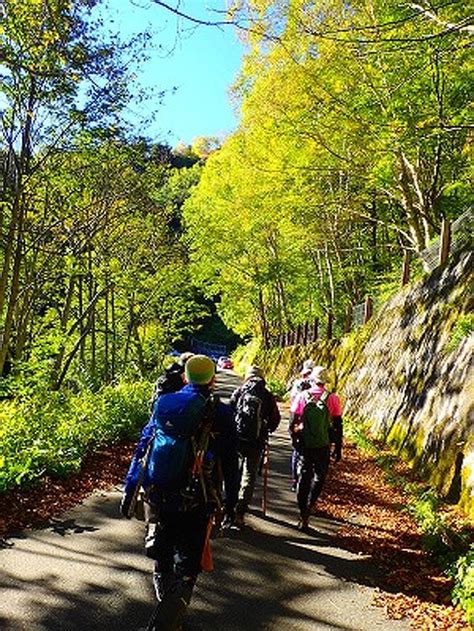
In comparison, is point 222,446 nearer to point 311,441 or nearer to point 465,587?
point 465,587

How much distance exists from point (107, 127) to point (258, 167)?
256 inches

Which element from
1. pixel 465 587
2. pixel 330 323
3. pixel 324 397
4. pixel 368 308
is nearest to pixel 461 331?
pixel 324 397

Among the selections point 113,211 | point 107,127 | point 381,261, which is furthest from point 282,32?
point 381,261

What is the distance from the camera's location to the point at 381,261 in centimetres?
2422

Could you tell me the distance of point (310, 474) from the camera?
273 inches

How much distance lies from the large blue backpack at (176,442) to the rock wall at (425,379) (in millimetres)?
4385

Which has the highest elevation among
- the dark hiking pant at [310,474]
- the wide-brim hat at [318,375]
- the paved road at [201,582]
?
the wide-brim hat at [318,375]

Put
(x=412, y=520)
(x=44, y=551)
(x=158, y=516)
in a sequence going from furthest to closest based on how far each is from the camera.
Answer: (x=412, y=520) → (x=44, y=551) → (x=158, y=516)

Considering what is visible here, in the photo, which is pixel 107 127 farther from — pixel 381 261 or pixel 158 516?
pixel 381 261

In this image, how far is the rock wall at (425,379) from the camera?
27.2 feet

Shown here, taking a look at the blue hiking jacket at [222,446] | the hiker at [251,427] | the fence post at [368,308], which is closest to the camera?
the blue hiking jacket at [222,446]

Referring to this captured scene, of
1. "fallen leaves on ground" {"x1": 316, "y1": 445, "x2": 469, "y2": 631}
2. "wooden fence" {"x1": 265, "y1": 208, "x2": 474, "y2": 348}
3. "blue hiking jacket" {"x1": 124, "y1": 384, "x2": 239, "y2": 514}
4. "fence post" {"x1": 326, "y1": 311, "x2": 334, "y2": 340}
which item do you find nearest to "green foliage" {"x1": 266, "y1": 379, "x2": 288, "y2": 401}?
"fence post" {"x1": 326, "y1": 311, "x2": 334, "y2": 340}

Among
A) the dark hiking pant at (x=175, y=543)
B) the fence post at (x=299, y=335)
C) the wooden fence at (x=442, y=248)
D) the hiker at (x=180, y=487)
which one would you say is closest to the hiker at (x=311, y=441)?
the hiker at (x=180, y=487)

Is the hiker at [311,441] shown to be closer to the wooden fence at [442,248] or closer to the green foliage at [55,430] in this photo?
the green foliage at [55,430]
